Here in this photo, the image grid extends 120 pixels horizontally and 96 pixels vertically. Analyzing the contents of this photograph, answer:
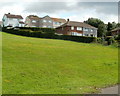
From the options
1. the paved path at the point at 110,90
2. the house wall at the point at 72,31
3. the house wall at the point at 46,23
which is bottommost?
the paved path at the point at 110,90

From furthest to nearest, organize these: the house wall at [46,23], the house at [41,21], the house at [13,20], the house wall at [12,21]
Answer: the house at [41,21]
the house wall at [46,23]
the house wall at [12,21]
the house at [13,20]

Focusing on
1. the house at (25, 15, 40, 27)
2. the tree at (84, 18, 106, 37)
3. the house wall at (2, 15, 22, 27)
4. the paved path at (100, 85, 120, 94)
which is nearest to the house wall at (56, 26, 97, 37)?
Result: the tree at (84, 18, 106, 37)

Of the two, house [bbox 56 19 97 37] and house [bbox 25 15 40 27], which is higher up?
house [bbox 25 15 40 27]

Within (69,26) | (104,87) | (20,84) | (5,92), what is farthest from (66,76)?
(69,26)

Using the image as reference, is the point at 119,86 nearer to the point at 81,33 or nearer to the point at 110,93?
the point at 110,93

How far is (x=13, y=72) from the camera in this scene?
31.7ft

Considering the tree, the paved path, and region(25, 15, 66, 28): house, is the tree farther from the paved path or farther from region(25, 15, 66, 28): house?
the paved path

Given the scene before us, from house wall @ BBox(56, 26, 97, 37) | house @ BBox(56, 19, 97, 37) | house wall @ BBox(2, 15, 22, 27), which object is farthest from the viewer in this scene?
house wall @ BBox(2, 15, 22, 27)

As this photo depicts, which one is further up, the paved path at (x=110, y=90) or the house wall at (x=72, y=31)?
the house wall at (x=72, y=31)

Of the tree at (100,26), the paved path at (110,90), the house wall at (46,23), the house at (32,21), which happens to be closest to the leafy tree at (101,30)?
the tree at (100,26)

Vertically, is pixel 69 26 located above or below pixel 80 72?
above

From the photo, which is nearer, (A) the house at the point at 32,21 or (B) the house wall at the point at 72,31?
(B) the house wall at the point at 72,31

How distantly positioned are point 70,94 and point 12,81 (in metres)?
2.60

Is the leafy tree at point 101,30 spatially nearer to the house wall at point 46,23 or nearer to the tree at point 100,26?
the tree at point 100,26
